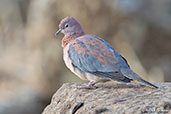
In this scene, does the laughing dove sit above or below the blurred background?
→ below

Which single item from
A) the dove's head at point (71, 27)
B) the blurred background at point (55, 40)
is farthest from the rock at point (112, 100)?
the blurred background at point (55, 40)

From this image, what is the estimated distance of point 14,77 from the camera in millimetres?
11883

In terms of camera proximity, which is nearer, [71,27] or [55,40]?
[71,27]

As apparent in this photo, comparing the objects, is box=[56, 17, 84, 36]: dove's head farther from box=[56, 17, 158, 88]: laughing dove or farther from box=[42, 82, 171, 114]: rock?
box=[42, 82, 171, 114]: rock

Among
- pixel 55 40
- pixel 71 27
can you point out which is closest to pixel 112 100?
pixel 71 27

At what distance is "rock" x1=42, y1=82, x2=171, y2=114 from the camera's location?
184 inches

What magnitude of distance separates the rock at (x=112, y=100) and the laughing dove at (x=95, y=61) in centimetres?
13

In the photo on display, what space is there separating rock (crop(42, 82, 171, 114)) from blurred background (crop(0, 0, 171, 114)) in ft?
14.4

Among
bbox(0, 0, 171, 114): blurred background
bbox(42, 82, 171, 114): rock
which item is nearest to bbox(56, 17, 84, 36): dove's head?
bbox(42, 82, 171, 114): rock

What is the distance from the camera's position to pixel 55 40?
36.1 feet

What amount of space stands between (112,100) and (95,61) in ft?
2.84

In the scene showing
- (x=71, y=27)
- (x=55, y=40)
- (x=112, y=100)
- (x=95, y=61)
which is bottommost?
(x=112, y=100)

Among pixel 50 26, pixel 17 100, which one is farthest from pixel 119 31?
pixel 17 100

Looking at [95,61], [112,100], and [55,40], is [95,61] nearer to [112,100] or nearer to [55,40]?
[112,100]
